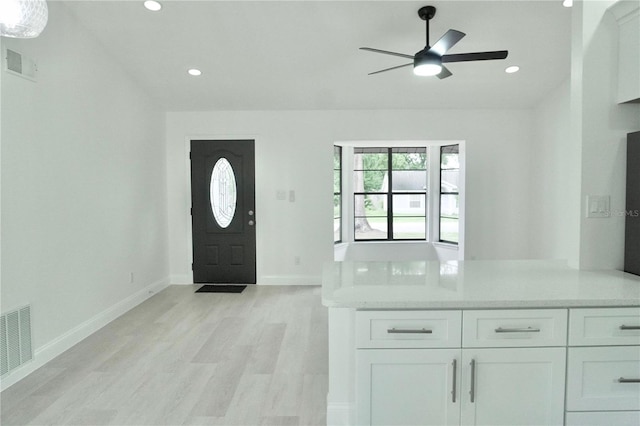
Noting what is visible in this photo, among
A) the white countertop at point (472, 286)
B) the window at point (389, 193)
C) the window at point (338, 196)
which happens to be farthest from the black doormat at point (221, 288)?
the white countertop at point (472, 286)

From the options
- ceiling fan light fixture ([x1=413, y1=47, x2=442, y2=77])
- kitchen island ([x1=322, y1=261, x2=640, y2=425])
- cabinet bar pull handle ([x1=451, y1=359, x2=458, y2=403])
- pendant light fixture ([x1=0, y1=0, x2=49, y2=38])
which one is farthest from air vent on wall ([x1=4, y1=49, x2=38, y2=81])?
cabinet bar pull handle ([x1=451, y1=359, x2=458, y2=403])

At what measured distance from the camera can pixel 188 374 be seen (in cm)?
284

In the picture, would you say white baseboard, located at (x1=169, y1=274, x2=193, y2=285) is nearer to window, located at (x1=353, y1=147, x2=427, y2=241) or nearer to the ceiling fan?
window, located at (x1=353, y1=147, x2=427, y2=241)

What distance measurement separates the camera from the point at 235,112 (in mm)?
5406

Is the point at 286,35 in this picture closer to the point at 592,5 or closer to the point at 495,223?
the point at 592,5

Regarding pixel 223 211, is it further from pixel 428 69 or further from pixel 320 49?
pixel 428 69

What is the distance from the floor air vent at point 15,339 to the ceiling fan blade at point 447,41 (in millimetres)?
3571

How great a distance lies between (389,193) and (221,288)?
3226mm

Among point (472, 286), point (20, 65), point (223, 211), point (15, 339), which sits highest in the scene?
point (20, 65)

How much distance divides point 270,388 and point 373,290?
133 cm

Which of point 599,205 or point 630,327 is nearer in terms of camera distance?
point 630,327

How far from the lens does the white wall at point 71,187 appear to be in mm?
2822

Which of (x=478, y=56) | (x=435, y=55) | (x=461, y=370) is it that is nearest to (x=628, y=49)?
(x=478, y=56)

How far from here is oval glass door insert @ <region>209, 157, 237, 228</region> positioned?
5.49 meters
